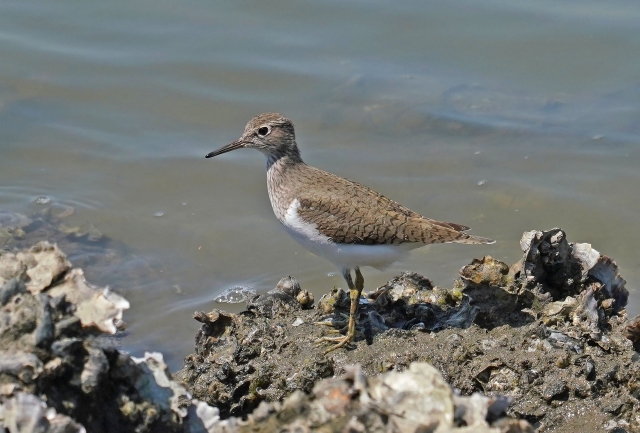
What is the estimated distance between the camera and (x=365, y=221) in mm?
5551

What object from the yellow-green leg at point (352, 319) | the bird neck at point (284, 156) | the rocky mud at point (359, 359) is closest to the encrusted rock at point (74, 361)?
the rocky mud at point (359, 359)

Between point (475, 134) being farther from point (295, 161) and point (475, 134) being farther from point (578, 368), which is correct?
point (578, 368)

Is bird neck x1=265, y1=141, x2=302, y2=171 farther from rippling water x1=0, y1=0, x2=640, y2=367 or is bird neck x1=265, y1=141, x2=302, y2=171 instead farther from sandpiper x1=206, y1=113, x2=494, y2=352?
rippling water x1=0, y1=0, x2=640, y2=367

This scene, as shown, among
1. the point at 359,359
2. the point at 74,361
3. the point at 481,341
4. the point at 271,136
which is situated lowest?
the point at 359,359

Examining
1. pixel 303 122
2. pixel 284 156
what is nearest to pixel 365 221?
pixel 284 156

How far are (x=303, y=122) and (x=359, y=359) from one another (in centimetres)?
533

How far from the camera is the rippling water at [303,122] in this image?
744 cm

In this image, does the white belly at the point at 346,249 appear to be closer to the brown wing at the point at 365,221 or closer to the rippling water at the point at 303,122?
the brown wing at the point at 365,221

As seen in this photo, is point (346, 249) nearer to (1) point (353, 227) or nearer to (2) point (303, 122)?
(1) point (353, 227)

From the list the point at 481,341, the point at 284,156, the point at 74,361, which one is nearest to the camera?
the point at 74,361

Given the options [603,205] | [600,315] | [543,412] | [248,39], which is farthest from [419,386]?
[248,39]

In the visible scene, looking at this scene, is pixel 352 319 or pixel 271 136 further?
pixel 271 136

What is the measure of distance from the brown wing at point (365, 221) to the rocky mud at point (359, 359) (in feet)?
1.38

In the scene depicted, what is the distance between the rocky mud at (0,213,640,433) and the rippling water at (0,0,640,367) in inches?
62.2
